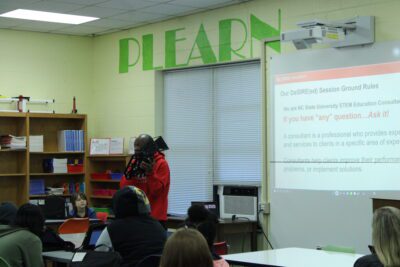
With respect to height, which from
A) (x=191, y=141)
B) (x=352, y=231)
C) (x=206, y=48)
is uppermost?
(x=206, y=48)

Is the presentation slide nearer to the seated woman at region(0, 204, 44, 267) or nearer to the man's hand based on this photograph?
the man's hand

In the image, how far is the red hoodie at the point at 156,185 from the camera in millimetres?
6422

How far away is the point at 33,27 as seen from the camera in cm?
945

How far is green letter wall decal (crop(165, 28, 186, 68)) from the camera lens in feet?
29.4

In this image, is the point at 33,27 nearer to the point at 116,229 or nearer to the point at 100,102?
the point at 100,102

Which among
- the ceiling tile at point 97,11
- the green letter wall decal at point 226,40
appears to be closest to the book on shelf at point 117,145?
the ceiling tile at point 97,11

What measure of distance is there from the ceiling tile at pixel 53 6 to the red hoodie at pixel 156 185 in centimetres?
268

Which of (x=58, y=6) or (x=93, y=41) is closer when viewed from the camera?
(x=58, y=6)

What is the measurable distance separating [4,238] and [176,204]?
4.68 meters

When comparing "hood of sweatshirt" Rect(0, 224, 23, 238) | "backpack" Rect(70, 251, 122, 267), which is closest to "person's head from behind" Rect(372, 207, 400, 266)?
"backpack" Rect(70, 251, 122, 267)

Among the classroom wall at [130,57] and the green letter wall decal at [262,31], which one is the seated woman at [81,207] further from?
the green letter wall decal at [262,31]

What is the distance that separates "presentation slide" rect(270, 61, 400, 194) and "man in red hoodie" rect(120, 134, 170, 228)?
1569 mm

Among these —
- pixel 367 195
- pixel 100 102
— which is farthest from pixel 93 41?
pixel 367 195

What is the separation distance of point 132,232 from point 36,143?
562 cm
